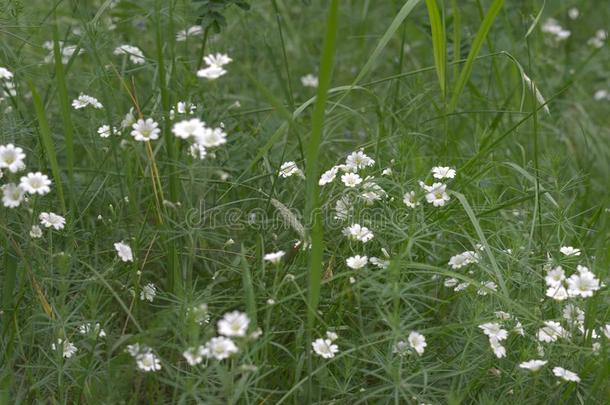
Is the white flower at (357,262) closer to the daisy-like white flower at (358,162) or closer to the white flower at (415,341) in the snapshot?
the white flower at (415,341)

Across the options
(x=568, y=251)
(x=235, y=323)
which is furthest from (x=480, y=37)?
(x=235, y=323)

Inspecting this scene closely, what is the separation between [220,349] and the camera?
78.0 inches

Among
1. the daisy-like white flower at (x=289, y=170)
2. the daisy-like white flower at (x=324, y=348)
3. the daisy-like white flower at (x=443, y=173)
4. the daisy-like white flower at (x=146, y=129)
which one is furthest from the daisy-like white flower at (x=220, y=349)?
the daisy-like white flower at (x=443, y=173)

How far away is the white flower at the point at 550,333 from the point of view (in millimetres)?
2266

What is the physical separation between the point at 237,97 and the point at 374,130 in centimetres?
59

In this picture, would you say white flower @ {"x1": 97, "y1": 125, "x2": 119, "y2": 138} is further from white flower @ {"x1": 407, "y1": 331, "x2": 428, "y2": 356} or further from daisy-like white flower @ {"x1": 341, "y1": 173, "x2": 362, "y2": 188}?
white flower @ {"x1": 407, "y1": 331, "x2": 428, "y2": 356}

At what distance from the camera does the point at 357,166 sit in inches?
103

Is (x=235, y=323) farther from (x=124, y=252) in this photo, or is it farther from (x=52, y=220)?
(x=52, y=220)

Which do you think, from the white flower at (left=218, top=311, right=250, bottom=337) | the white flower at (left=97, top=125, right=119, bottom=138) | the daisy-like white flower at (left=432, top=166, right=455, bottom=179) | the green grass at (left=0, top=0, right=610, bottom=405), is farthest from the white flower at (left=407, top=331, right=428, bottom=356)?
the white flower at (left=97, top=125, right=119, bottom=138)

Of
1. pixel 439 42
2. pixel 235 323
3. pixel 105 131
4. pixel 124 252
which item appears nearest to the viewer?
pixel 235 323

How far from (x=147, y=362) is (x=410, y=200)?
0.86 m

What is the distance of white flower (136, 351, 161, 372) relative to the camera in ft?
6.86

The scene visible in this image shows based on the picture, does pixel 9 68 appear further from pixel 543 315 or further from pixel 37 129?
pixel 543 315

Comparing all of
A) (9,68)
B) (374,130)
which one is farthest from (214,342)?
(374,130)
